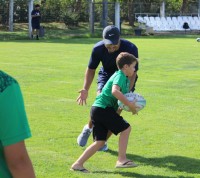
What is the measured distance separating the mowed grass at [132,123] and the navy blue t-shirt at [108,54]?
115 cm

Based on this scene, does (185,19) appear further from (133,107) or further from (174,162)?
(133,107)

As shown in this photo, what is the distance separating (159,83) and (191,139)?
A: 6.76 m

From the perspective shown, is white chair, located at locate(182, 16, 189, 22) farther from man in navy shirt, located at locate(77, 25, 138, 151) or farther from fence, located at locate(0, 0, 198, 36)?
man in navy shirt, located at locate(77, 25, 138, 151)

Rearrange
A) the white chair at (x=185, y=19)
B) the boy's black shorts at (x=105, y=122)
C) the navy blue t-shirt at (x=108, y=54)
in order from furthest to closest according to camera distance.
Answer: the white chair at (x=185, y=19), the navy blue t-shirt at (x=108, y=54), the boy's black shorts at (x=105, y=122)

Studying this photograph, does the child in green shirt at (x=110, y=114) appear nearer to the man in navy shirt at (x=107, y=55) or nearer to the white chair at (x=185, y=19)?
the man in navy shirt at (x=107, y=55)

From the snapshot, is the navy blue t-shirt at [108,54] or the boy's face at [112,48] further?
the navy blue t-shirt at [108,54]

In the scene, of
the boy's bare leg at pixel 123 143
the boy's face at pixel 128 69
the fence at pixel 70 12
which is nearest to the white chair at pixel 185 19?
the fence at pixel 70 12

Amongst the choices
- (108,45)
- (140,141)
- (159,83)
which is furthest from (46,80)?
(108,45)

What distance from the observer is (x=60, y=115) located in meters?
10.6

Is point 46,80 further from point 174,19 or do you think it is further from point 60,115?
point 174,19

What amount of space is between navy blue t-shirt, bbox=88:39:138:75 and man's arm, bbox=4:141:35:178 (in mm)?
4908

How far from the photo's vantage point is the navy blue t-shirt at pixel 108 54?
7516mm

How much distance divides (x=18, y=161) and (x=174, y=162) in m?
4.96

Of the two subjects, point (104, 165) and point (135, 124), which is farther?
point (135, 124)
